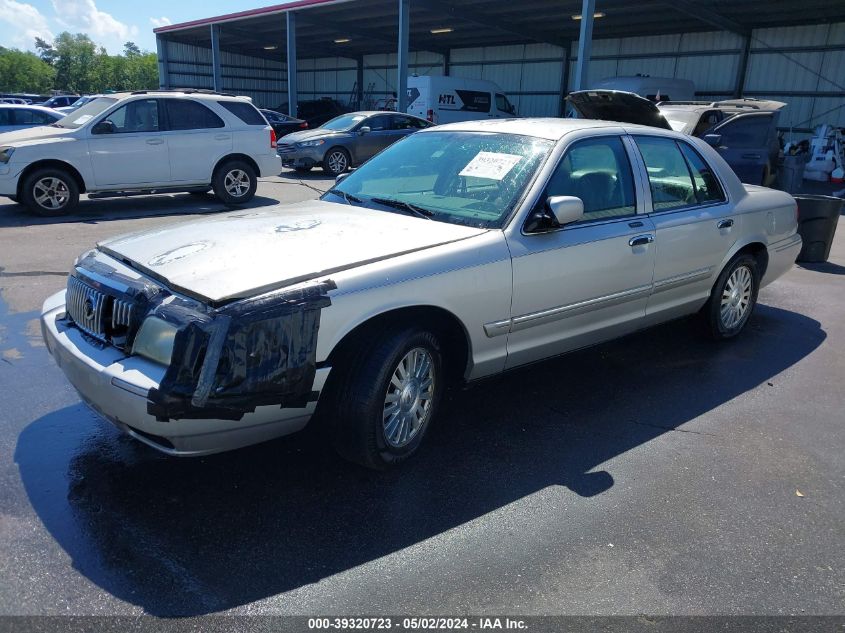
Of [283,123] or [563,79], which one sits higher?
[563,79]

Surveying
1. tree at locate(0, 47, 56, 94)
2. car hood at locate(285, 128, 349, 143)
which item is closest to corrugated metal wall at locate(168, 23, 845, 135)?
car hood at locate(285, 128, 349, 143)

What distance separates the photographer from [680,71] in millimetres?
24109

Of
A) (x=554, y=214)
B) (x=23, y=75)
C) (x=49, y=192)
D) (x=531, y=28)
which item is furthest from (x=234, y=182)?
(x=23, y=75)

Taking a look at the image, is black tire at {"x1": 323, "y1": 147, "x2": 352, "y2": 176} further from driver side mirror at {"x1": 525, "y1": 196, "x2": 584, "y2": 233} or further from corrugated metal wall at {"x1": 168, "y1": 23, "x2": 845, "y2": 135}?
corrugated metal wall at {"x1": 168, "y1": 23, "x2": 845, "y2": 135}

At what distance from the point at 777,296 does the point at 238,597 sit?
20.9 ft

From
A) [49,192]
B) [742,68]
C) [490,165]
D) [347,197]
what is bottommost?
[49,192]

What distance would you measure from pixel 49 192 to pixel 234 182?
2785 mm

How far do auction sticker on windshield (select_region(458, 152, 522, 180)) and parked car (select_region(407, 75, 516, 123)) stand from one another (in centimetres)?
1825

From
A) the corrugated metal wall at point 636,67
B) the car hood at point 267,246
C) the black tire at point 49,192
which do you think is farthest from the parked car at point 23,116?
the corrugated metal wall at point 636,67

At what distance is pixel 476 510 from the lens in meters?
3.09

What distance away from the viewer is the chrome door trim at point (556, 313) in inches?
140

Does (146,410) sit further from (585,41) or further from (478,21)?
(478,21)

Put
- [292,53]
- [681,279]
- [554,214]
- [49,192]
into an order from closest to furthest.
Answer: [554,214]
[681,279]
[49,192]
[292,53]

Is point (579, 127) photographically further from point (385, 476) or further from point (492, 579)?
point (492, 579)
